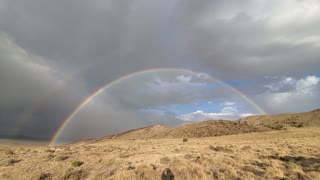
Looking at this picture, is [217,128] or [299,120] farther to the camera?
[299,120]

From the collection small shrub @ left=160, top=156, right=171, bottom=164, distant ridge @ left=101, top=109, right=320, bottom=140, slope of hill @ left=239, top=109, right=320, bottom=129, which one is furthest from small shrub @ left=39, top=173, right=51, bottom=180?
slope of hill @ left=239, top=109, right=320, bottom=129

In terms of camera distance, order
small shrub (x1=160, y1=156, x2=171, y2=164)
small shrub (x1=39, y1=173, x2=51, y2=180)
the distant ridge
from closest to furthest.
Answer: small shrub (x1=39, y1=173, x2=51, y2=180), small shrub (x1=160, y1=156, x2=171, y2=164), the distant ridge

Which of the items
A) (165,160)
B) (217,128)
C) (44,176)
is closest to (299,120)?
(217,128)

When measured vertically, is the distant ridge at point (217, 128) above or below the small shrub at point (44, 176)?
above

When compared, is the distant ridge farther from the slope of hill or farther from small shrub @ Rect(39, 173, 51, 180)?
small shrub @ Rect(39, 173, 51, 180)

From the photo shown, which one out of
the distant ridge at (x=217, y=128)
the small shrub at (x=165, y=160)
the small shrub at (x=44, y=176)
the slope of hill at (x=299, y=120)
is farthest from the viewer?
the slope of hill at (x=299, y=120)

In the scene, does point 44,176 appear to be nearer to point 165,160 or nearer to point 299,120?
point 165,160

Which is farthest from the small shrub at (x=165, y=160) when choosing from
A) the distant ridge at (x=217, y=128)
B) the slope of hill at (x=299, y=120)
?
the slope of hill at (x=299, y=120)

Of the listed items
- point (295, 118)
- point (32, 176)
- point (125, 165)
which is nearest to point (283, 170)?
point (125, 165)

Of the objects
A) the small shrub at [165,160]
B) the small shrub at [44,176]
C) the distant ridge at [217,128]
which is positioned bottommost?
the small shrub at [44,176]

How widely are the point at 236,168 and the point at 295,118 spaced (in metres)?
105

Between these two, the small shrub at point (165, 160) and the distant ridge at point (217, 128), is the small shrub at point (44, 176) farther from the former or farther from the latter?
the distant ridge at point (217, 128)

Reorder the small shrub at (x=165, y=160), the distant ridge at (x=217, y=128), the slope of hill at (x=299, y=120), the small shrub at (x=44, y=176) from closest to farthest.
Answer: the small shrub at (x=44, y=176)
the small shrub at (x=165, y=160)
the distant ridge at (x=217, y=128)
the slope of hill at (x=299, y=120)

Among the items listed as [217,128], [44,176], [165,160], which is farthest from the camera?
[217,128]
